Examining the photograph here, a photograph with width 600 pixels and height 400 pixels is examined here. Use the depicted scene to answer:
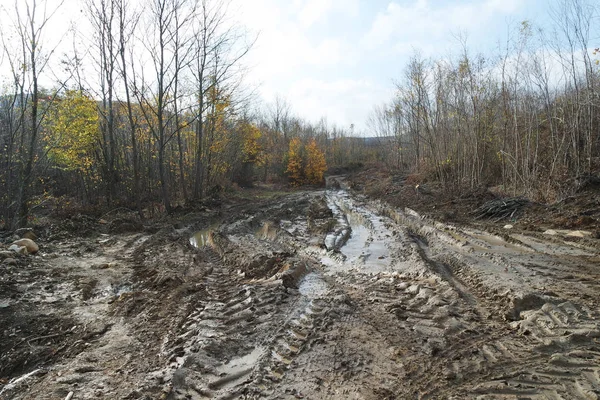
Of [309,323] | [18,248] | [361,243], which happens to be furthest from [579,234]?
[18,248]

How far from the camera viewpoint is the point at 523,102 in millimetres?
A: 14758

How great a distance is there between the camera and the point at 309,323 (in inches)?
178

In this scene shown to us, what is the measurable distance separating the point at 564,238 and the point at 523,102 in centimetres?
907

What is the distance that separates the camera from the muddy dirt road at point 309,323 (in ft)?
10.4

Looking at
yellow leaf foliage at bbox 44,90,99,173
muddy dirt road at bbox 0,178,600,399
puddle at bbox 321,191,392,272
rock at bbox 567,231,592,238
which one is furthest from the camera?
yellow leaf foliage at bbox 44,90,99,173

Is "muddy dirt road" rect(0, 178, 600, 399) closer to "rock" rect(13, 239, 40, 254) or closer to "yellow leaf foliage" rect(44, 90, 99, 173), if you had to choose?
"rock" rect(13, 239, 40, 254)

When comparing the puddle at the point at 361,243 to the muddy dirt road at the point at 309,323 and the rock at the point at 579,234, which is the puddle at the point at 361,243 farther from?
the rock at the point at 579,234

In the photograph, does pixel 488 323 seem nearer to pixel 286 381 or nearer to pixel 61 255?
pixel 286 381

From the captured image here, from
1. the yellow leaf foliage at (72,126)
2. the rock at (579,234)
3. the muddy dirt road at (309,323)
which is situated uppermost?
the yellow leaf foliage at (72,126)

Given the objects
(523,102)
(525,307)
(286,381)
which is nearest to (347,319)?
(286,381)

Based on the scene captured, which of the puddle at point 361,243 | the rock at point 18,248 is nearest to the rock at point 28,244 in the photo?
the rock at point 18,248

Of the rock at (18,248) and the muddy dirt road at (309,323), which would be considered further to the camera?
the rock at (18,248)

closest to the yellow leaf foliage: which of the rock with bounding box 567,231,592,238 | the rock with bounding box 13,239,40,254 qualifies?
the rock with bounding box 13,239,40,254

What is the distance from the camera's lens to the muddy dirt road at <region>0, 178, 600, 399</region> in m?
3.16
